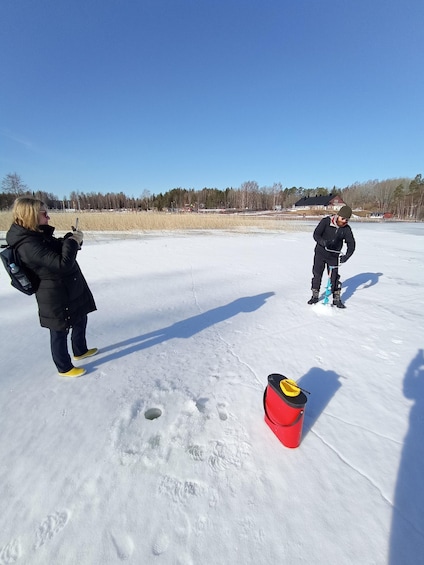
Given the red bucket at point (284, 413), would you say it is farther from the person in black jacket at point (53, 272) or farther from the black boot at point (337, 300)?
the black boot at point (337, 300)

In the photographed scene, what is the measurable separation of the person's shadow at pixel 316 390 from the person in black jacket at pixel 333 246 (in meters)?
2.23

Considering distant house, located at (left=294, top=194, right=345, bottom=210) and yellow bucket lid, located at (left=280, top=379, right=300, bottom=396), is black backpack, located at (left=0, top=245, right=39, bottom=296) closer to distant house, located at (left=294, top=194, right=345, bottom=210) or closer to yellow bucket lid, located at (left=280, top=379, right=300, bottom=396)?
yellow bucket lid, located at (left=280, top=379, right=300, bottom=396)

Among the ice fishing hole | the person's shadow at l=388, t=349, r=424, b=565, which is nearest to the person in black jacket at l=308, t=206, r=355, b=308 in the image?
the person's shadow at l=388, t=349, r=424, b=565

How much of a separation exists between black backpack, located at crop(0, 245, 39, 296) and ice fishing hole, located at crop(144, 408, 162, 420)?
4.65 ft

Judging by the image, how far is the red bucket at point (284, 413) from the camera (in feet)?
5.44

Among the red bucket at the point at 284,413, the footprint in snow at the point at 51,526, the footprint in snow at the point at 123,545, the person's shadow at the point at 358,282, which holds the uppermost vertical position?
the red bucket at the point at 284,413

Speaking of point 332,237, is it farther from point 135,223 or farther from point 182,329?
point 135,223

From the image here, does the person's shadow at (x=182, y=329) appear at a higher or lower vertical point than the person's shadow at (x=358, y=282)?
higher

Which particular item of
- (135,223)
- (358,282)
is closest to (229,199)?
(135,223)

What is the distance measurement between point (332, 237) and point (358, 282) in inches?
98.2

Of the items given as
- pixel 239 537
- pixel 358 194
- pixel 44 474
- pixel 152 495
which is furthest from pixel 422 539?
pixel 358 194

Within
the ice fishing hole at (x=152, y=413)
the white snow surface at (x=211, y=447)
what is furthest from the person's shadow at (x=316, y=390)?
the ice fishing hole at (x=152, y=413)

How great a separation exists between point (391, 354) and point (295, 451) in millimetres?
2019

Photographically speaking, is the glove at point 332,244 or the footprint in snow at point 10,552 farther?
the glove at point 332,244
